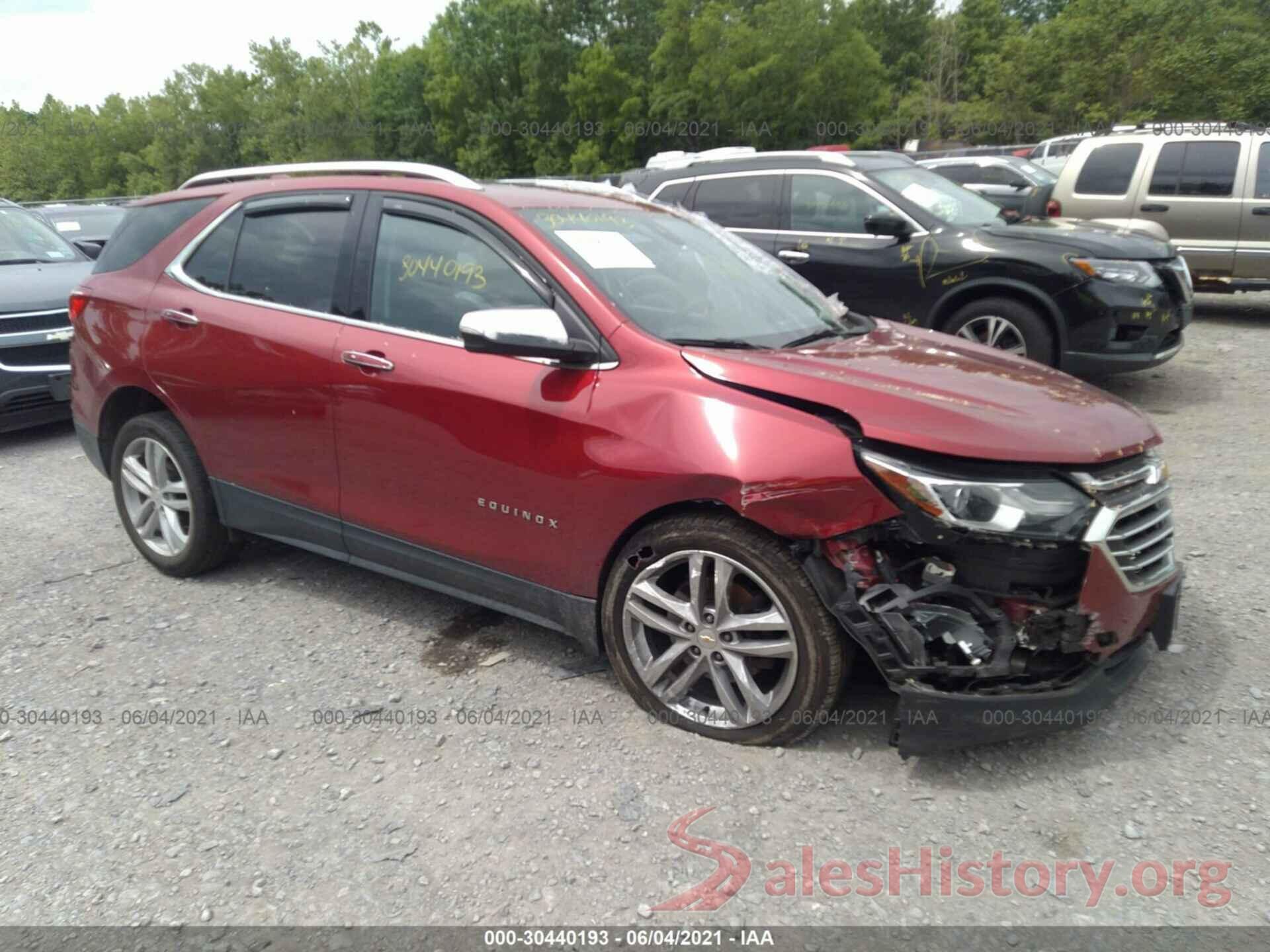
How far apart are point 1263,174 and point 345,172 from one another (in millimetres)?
9723

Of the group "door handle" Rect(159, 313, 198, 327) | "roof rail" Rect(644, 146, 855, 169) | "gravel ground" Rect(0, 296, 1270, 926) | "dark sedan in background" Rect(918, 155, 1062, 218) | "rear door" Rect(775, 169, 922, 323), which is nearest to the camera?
"gravel ground" Rect(0, 296, 1270, 926)

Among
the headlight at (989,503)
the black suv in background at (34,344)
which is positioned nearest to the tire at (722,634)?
the headlight at (989,503)

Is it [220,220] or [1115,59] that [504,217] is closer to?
[220,220]

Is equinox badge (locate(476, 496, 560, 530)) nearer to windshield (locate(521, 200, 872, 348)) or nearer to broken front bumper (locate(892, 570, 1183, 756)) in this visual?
windshield (locate(521, 200, 872, 348))

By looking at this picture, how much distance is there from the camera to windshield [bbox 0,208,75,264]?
7988 mm

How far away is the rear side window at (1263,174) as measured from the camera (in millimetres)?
9852

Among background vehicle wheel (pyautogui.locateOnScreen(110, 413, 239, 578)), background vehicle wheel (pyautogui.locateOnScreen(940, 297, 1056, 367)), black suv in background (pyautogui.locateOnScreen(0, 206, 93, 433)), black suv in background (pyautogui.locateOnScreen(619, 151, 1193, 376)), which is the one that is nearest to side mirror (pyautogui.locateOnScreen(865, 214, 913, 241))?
black suv in background (pyautogui.locateOnScreen(619, 151, 1193, 376))

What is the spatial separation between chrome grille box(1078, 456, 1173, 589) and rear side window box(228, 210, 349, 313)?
9.23 ft

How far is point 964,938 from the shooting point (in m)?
2.31

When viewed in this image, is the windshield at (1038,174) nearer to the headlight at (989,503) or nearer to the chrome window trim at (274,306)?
the chrome window trim at (274,306)

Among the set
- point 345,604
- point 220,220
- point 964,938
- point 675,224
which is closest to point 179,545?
point 345,604

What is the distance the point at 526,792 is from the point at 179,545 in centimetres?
243

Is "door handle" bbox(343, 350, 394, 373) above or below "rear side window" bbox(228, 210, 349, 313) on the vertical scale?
below

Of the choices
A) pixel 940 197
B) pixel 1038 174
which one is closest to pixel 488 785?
pixel 940 197
